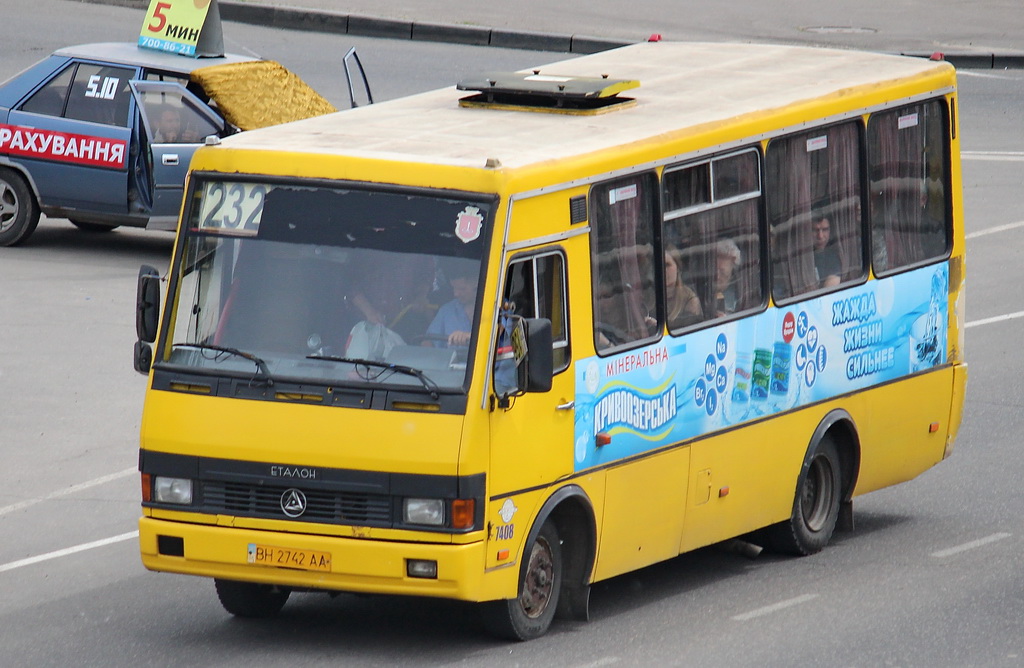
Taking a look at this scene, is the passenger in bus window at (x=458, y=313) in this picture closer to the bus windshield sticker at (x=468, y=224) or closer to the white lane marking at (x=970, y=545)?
the bus windshield sticker at (x=468, y=224)

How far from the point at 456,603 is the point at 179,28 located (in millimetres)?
10922

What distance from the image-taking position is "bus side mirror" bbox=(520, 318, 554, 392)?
8.94 m

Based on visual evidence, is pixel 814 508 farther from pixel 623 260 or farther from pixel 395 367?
pixel 395 367

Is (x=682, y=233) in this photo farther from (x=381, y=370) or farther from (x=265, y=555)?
(x=265, y=555)

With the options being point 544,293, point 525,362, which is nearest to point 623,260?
point 544,293

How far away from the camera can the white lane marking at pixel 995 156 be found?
24031 millimetres

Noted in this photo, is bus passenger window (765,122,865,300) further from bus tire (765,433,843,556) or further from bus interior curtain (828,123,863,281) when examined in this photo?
bus tire (765,433,843,556)

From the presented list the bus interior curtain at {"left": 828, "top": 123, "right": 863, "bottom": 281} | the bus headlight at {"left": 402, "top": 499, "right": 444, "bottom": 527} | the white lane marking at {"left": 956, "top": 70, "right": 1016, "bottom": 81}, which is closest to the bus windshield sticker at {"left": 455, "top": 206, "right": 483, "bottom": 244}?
the bus headlight at {"left": 402, "top": 499, "right": 444, "bottom": 527}

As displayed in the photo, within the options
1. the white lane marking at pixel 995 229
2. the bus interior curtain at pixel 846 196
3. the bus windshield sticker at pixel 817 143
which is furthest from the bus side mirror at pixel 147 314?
the white lane marking at pixel 995 229

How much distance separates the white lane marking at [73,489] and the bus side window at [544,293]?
178 inches

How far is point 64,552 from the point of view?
11.4 m

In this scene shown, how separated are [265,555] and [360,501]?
52 cm

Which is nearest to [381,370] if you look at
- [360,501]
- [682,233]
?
[360,501]

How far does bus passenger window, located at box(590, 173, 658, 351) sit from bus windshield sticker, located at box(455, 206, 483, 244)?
856 mm
